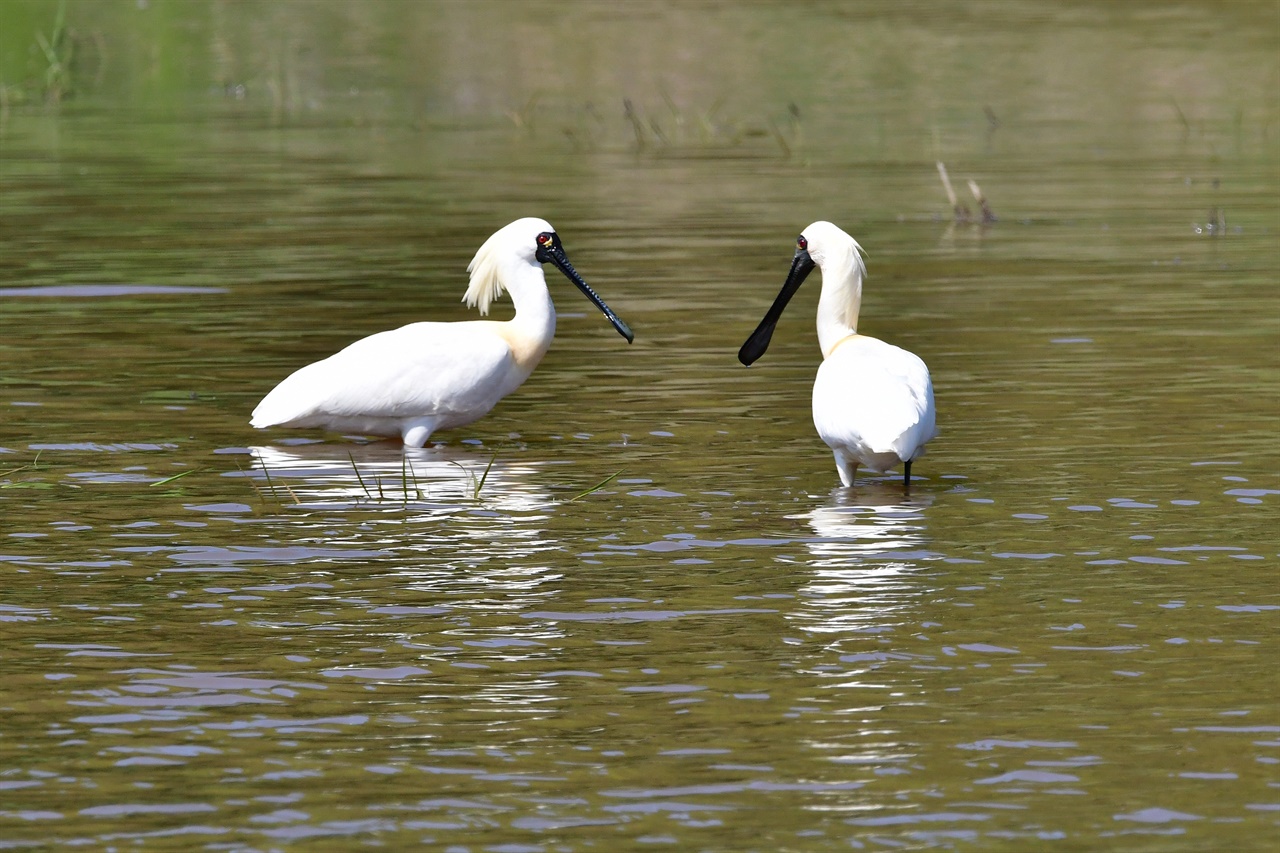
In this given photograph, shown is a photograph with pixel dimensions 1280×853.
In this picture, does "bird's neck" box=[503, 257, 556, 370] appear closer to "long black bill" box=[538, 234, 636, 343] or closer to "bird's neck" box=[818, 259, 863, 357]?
"long black bill" box=[538, 234, 636, 343]

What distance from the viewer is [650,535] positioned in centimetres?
951

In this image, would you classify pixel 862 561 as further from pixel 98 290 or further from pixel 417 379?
pixel 98 290

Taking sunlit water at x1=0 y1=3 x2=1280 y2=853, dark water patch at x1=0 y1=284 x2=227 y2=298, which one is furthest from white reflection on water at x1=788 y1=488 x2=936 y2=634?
dark water patch at x1=0 y1=284 x2=227 y2=298

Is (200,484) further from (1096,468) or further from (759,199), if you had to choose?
(759,199)

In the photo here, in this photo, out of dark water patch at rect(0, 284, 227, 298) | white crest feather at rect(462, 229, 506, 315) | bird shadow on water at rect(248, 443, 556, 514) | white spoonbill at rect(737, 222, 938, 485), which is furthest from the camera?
dark water patch at rect(0, 284, 227, 298)

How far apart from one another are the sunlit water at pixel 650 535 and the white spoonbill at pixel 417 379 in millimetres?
234

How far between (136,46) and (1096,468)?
32656 millimetres

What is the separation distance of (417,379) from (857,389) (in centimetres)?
267

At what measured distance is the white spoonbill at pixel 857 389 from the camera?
10.1 metres

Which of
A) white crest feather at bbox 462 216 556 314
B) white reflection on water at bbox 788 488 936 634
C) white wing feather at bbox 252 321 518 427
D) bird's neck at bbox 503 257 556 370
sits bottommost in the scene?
white reflection on water at bbox 788 488 936 634

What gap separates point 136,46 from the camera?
134ft

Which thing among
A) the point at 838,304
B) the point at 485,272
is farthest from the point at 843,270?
the point at 485,272

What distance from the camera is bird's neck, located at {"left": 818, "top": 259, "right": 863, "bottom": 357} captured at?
11703 mm

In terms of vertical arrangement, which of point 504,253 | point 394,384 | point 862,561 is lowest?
point 862,561
